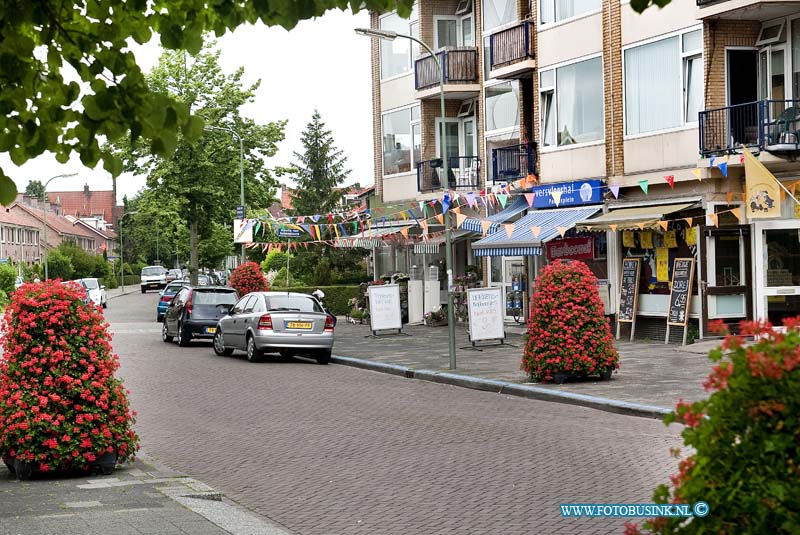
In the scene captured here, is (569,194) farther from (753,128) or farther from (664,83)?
(753,128)

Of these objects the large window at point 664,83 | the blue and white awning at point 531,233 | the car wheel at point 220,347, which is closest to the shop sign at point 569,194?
the blue and white awning at point 531,233

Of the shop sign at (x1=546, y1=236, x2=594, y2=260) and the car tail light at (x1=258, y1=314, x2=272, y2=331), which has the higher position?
the shop sign at (x1=546, y1=236, x2=594, y2=260)

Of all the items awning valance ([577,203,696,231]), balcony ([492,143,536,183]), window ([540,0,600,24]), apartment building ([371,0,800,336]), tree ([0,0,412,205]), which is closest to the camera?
tree ([0,0,412,205])

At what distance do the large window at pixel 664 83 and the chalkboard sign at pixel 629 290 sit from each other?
10.1ft

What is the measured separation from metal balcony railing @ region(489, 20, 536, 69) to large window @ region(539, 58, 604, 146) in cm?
109

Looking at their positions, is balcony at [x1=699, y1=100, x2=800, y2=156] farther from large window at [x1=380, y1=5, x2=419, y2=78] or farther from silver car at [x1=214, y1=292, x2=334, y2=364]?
large window at [x1=380, y1=5, x2=419, y2=78]

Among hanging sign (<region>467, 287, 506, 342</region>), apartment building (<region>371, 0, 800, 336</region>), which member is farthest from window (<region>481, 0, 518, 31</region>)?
hanging sign (<region>467, 287, 506, 342</region>)

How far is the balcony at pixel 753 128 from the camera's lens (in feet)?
70.3

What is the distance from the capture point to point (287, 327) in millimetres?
23906

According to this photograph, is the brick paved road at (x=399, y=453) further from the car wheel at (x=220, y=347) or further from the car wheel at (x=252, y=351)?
the car wheel at (x=220, y=347)

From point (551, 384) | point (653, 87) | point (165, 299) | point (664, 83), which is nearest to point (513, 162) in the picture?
point (653, 87)

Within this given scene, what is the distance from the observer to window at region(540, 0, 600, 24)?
27.3m

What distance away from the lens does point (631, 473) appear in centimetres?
965

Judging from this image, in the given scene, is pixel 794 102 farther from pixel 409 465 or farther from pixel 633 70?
pixel 409 465
